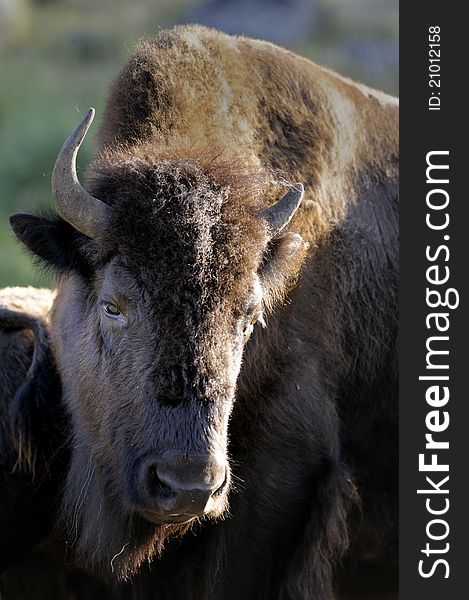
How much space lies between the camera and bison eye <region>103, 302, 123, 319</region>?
5047mm

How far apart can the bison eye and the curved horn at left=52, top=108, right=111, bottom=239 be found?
0.33m

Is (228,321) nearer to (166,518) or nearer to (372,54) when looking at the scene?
(166,518)

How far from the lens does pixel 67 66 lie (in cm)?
2322

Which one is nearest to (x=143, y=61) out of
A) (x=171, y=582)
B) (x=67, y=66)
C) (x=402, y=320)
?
(x=402, y=320)

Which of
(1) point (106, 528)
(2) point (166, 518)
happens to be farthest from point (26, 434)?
(2) point (166, 518)

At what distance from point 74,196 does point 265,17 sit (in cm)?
2131

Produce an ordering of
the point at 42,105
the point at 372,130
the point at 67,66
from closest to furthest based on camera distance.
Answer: the point at 372,130 < the point at 42,105 < the point at 67,66

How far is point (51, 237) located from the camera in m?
→ 5.39

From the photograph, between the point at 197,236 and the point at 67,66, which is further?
the point at 67,66

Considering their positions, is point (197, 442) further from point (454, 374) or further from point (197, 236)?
point (454, 374)

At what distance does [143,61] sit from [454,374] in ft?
7.71

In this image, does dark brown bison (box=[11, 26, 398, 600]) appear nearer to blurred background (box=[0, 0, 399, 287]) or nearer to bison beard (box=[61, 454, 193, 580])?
bison beard (box=[61, 454, 193, 580])

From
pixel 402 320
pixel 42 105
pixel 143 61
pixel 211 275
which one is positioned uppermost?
pixel 42 105

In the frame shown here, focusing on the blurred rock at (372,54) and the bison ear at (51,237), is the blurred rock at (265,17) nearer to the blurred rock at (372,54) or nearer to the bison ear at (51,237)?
the blurred rock at (372,54)
